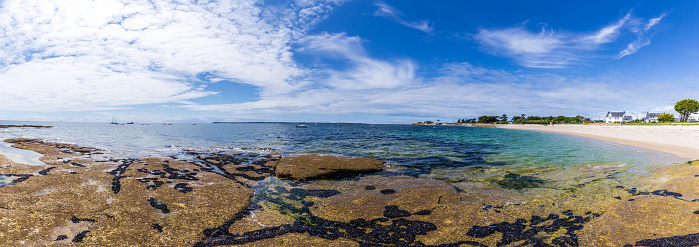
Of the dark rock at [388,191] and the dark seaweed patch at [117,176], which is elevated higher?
the dark seaweed patch at [117,176]

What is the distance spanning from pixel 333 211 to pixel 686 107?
506ft

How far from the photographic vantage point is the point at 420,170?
14711mm

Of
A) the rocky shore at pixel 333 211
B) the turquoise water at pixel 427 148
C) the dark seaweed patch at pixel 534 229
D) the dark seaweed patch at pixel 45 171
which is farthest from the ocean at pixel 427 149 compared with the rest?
the dark seaweed patch at pixel 534 229

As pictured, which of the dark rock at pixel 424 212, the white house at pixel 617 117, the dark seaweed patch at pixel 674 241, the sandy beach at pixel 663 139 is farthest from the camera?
the white house at pixel 617 117

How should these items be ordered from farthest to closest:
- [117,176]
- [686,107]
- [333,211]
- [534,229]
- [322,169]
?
[686,107] → [322,169] → [117,176] → [333,211] → [534,229]

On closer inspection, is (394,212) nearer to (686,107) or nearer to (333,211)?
(333,211)

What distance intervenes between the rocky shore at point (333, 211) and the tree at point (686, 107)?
5472 inches

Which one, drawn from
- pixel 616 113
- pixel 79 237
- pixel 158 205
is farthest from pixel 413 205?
pixel 616 113

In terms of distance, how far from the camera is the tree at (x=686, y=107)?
95.1 m

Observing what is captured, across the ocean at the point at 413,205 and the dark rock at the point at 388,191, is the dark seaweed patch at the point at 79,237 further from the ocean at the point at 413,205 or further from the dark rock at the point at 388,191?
the dark rock at the point at 388,191

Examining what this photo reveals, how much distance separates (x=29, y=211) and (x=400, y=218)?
8.90m

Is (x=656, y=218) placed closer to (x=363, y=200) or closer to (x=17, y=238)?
(x=363, y=200)

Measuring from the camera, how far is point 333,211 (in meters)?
7.55

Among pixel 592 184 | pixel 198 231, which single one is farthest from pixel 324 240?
pixel 592 184
